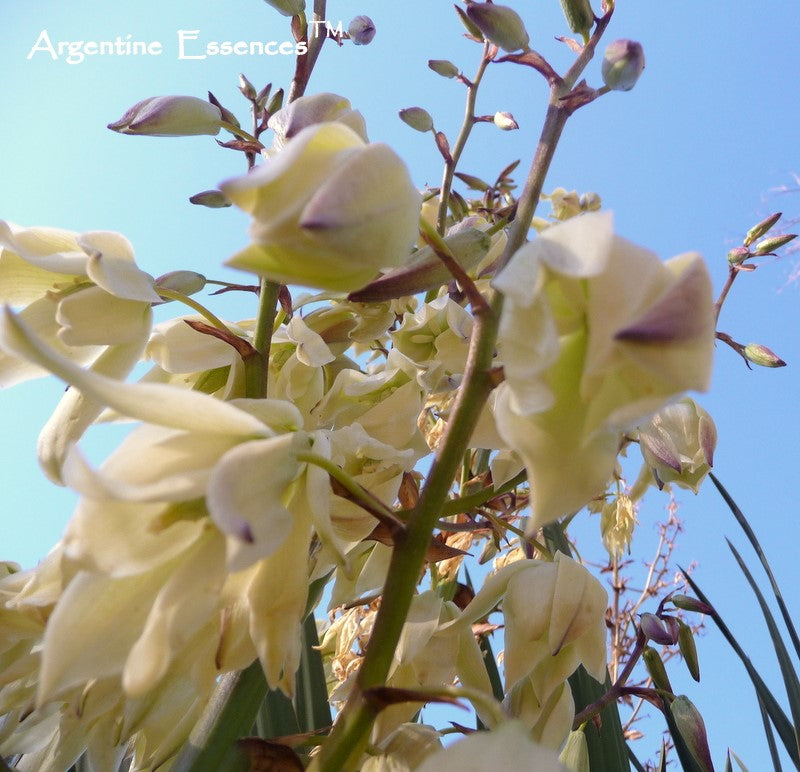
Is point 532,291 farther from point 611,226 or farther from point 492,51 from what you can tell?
point 492,51

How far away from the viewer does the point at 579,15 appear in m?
0.68

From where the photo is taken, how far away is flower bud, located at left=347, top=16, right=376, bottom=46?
1.06 metres

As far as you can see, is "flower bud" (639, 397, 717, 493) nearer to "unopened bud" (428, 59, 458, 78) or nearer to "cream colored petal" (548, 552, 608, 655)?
"cream colored petal" (548, 552, 608, 655)

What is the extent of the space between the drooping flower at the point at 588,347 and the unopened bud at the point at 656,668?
0.54 meters

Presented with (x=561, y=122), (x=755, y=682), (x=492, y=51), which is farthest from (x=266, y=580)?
(x=492, y=51)

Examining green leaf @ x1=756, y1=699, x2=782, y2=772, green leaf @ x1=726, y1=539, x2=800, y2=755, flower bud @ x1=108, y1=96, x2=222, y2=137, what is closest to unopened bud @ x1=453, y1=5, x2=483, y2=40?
flower bud @ x1=108, y1=96, x2=222, y2=137

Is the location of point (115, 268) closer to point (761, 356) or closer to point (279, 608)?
point (279, 608)

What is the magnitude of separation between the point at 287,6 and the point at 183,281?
1.13ft

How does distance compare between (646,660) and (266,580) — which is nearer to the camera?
(266,580)

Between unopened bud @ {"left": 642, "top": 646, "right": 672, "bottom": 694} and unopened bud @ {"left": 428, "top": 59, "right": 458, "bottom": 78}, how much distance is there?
0.82 m

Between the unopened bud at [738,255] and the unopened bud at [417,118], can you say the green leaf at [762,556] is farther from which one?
the unopened bud at [417,118]

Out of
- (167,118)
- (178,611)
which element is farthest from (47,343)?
(178,611)

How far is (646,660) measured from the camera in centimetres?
82

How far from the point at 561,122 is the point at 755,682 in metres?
0.67
